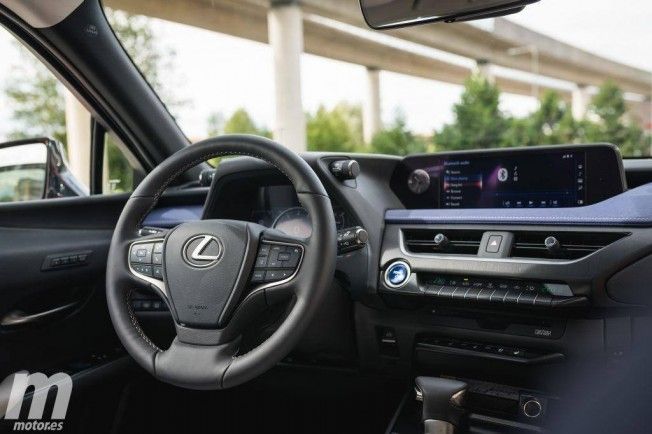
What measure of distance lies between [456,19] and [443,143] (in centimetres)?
172

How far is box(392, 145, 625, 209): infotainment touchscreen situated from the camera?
2.07 m

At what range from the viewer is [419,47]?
6.66 m

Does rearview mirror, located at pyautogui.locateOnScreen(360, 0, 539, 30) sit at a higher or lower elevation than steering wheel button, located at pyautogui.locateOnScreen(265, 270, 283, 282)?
higher

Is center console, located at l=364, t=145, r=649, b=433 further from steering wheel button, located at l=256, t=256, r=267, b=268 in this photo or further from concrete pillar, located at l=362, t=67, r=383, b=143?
concrete pillar, located at l=362, t=67, r=383, b=143

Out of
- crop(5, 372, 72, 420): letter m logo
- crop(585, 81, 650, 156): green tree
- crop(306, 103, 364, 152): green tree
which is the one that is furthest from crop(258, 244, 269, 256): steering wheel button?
crop(585, 81, 650, 156): green tree

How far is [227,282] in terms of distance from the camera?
5.42 ft

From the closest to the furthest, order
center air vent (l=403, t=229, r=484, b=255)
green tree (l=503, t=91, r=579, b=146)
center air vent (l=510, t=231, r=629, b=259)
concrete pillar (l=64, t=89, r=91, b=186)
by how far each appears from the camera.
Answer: center air vent (l=510, t=231, r=629, b=259), center air vent (l=403, t=229, r=484, b=255), concrete pillar (l=64, t=89, r=91, b=186), green tree (l=503, t=91, r=579, b=146)

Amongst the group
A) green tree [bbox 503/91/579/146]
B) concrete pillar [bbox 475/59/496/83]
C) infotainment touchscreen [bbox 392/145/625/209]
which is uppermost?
concrete pillar [bbox 475/59/496/83]

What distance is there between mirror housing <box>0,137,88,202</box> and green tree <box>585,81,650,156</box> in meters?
2.78

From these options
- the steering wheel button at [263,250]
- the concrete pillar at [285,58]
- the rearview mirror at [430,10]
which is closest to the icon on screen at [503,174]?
the rearview mirror at [430,10]

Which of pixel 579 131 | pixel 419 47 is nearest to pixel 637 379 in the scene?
pixel 579 131

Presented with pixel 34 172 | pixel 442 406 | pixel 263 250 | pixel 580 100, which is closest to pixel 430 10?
pixel 263 250

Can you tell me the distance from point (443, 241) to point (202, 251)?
80cm

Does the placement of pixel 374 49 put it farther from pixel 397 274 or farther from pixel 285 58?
pixel 397 274
